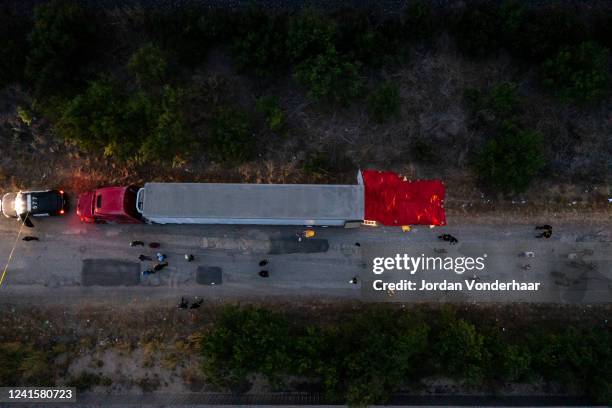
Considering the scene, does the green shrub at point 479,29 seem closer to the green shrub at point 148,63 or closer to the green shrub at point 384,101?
the green shrub at point 384,101

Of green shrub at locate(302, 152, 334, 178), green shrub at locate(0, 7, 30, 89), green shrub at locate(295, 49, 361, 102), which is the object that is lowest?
green shrub at locate(302, 152, 334, 178)

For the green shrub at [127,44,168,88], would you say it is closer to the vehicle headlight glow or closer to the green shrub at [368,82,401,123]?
the vehicle headlight glow

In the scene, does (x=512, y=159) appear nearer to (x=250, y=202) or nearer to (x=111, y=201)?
(x=250, y=202)

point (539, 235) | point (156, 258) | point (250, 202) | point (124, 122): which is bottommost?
point (156, 258)

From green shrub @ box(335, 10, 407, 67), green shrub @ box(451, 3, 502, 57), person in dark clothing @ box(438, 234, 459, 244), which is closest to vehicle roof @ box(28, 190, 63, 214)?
green shrub @ box(335, 10, 407, 67)

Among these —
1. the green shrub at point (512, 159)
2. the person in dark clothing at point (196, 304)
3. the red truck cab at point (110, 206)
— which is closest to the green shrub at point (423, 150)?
the green shrub at point (512, 159)

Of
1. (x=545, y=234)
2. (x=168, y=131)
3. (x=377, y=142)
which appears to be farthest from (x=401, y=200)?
(x=168, y=131)

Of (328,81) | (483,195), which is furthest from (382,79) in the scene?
(483,195)

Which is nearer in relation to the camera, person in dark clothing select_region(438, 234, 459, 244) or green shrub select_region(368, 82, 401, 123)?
green shrub select_region(368, 82, 401, 123)
